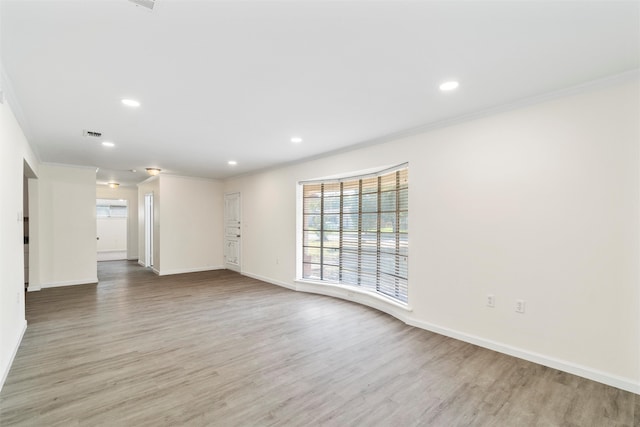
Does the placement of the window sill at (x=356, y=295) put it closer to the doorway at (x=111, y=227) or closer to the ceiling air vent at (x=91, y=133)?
the ceiling air vent at (x=91, y=133)

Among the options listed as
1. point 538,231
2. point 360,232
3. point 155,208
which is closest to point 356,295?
point 360,232

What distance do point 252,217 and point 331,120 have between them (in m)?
4.18

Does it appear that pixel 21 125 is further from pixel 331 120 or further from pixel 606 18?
pixel 606 18

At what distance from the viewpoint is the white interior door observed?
7586mm

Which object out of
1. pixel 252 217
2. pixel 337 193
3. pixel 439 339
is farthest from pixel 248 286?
pixel 439 339

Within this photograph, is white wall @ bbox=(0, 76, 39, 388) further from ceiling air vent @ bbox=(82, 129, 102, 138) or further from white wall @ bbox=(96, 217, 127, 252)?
white wall @ bbox=(96, 217, 127, 252)

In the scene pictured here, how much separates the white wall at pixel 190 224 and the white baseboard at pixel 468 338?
3.46m

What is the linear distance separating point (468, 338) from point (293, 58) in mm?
3288

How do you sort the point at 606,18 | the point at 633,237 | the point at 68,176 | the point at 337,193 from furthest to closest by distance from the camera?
the point at 68,176, the point at 337,193, the point at 633,237, the point at 606,18

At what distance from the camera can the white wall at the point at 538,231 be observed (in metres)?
2.39

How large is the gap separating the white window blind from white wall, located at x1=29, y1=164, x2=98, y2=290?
4604 millimetres

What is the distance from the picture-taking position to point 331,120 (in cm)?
338


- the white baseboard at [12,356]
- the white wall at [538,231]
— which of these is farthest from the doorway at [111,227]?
the white wall at [538,231]

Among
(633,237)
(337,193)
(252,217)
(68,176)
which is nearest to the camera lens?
(633,237)
